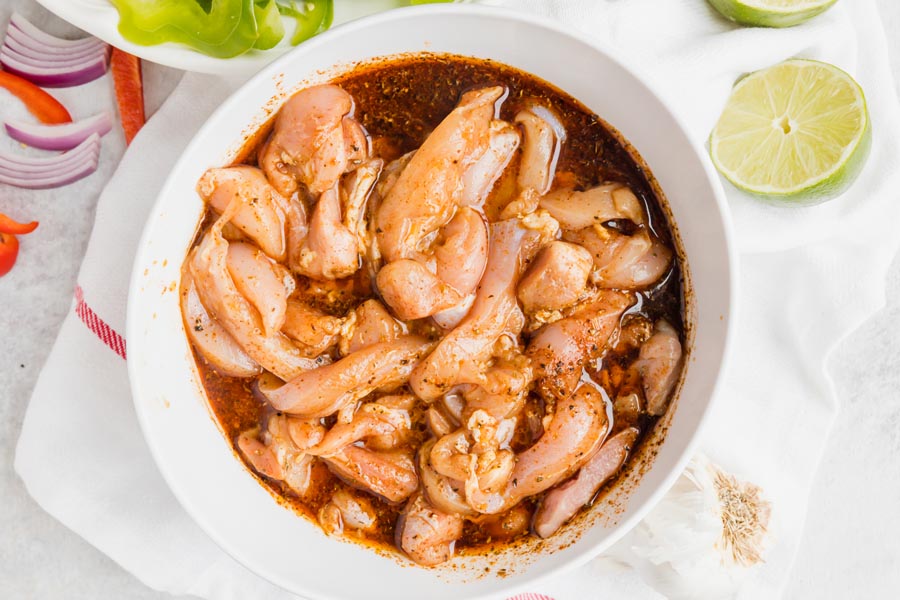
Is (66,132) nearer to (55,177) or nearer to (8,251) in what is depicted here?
(55,177)

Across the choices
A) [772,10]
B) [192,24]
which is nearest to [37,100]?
[192,24]

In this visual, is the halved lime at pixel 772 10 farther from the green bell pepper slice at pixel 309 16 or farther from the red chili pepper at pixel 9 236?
the red chili pepper at pixel 9 236

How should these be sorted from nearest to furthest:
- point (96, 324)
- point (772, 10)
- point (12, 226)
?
point (772, 10) → point (96, 324) → point (12, 226)

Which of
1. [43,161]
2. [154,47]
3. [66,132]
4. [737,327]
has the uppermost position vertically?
[154,47]

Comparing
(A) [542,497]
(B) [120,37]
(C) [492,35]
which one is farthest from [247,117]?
(A) [542,497]

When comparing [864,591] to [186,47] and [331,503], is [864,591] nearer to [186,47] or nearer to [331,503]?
[331,503]

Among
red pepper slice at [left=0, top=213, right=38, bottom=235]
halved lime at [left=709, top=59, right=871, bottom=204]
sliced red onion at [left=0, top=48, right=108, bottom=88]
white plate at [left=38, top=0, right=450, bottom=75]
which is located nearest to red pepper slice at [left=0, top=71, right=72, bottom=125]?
sliced red onion at [left=0, top=48, right=108, bottom=88]

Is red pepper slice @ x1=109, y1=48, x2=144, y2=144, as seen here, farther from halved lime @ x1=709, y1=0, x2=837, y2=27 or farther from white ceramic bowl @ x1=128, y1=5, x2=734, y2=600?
halved lime @ x1=709, y1=0, x2=837, y2=27
